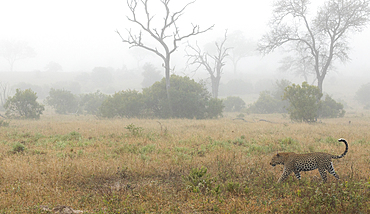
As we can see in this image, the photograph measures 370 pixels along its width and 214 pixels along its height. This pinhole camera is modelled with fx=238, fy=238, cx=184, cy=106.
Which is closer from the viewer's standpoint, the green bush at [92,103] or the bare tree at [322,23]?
the bare tree at [322,23]

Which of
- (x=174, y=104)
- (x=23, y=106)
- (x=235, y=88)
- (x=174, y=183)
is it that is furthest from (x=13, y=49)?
(x=174, y=183)

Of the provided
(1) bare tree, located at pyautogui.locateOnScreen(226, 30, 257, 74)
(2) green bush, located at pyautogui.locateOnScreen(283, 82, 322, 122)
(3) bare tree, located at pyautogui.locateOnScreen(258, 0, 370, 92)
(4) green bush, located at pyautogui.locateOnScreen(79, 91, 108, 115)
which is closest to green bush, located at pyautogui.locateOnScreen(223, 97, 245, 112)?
(3) bare tree, located at pyautogui.locateOnScreen(258, 0, 370, 92)

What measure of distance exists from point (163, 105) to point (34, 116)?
396 inches

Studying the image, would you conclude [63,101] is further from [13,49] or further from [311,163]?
[13,49]

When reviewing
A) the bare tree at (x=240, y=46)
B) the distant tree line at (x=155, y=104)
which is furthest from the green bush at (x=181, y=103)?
the bare tree at (x=240, y=46)

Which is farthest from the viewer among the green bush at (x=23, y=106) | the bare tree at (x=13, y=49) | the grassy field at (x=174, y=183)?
the bare tree at (x=13, y=49)

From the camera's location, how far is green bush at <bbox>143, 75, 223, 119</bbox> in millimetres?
20047

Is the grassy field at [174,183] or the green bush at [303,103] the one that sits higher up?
the green bush at [303,103]

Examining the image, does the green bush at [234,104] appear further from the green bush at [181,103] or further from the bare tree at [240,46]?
the bare tree at [240,46]

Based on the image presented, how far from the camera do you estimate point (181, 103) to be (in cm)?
2006

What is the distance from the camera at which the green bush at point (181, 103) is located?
2005 centimetres

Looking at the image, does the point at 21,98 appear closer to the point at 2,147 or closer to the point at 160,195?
the point at 2,147

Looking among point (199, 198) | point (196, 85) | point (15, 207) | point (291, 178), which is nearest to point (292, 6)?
point (196, 85)

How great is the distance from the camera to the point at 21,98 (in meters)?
18.8
